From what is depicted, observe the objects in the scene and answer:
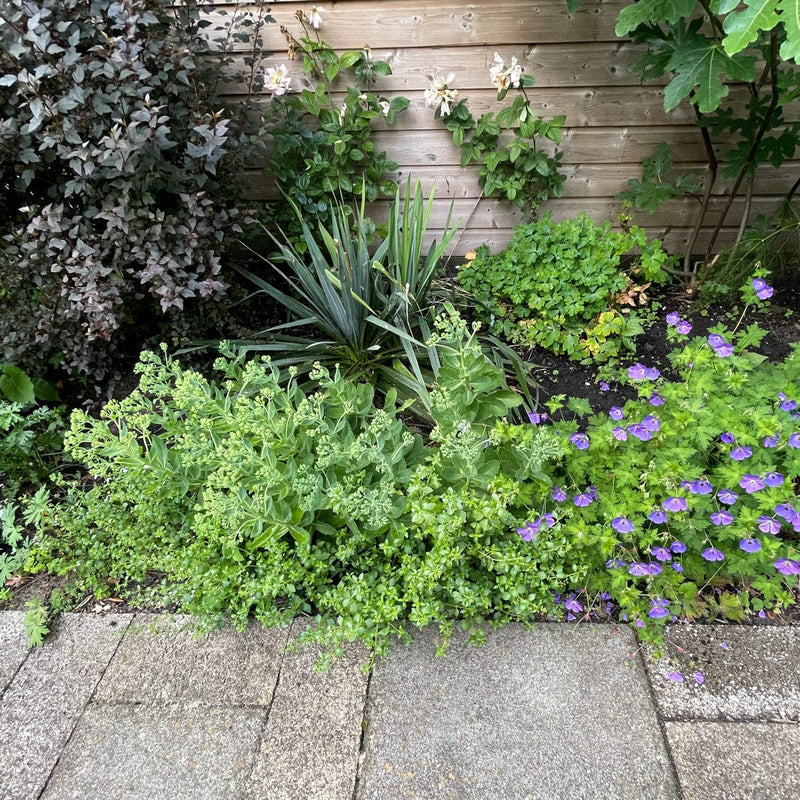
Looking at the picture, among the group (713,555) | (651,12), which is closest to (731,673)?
(713,555)

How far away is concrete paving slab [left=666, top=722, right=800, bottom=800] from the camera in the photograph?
4.35 ft

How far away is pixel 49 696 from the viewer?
5.54 feet

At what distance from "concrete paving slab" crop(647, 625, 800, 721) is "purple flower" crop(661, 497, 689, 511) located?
1.40 feet

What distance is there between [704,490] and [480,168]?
2.11 metres

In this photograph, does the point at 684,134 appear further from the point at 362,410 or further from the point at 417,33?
the point at 362,410

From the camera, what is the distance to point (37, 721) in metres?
1.63

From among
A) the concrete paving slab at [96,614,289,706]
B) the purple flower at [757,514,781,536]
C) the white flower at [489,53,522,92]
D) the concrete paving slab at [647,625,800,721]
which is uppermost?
the white flower at [489,53,522,92]

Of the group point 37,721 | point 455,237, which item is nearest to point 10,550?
point 37,721

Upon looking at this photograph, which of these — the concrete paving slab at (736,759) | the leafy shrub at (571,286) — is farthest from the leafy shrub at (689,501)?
the leafy shrub at (571,286)

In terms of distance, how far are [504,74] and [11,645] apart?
3039 millimetres

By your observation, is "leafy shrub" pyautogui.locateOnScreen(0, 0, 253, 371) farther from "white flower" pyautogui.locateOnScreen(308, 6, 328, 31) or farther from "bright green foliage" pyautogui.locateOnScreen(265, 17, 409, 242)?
"white flower" pyautogui.locateOnScreen(308, 6, 328, 31)

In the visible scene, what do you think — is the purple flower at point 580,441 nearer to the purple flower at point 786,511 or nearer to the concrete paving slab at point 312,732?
the purple flower at point 786,511

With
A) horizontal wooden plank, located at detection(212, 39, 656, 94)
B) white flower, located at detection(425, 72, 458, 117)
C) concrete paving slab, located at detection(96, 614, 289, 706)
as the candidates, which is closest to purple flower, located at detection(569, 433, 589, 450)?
concrete paving slab, located at detection(96, 614, 289, 706)

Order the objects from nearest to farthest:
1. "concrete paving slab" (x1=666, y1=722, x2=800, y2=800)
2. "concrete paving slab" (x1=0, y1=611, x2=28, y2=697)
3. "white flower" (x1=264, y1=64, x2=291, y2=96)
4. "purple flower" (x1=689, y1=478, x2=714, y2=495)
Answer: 1. "concrete paving slab" (x1=666, y1=722, x2=800, y2=800)
2. "purple flower" (x1=689, y1=478, x2=714, y2=495)
3. "concrete paving slab" (x1=0, y1=611, x2=28, y2=697)
4. "white flower" (x1=264, y1=64, x2=291, y2=96)
